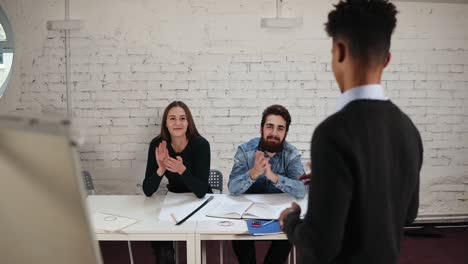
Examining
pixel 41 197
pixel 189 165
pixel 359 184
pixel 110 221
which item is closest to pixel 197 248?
pixel 110 221

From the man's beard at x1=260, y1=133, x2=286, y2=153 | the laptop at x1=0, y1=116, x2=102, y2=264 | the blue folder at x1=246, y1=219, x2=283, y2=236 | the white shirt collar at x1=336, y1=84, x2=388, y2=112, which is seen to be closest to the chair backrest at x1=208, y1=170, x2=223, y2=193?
the man's beard at x1=260, y1=133, x2=286, y2=153

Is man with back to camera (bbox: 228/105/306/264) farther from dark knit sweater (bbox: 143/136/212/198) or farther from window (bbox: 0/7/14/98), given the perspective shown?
window (bbox: 0/7/14/98)

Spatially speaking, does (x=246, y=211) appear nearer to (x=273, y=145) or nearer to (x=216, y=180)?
(x=273, y=145)

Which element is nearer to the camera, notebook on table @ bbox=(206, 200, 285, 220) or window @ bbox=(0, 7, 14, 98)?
notebook on table @ bbox=(206, 200, 285, 220)

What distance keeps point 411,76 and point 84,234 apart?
3627mm

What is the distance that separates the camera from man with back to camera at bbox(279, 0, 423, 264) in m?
0.99

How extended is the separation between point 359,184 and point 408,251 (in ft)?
8.80

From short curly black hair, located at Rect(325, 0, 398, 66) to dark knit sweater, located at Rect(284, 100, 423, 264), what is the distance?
13 centimetres

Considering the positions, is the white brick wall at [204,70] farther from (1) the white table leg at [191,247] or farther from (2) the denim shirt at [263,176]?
Answer: (1) the white table leg at [191,247]

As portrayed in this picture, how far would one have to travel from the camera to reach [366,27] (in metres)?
1.04

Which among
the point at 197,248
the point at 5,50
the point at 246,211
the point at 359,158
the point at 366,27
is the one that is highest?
the point at 5,50

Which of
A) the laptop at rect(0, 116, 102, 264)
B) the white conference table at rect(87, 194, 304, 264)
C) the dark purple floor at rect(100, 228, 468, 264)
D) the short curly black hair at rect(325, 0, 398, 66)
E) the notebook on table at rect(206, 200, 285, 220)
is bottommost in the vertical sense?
the dark purple floor at rect(100, 228, 468, 264)

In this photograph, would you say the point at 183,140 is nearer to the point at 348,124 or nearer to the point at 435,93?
the point at 348,124

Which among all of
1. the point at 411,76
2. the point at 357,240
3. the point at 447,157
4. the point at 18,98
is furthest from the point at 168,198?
the point at 447,157
